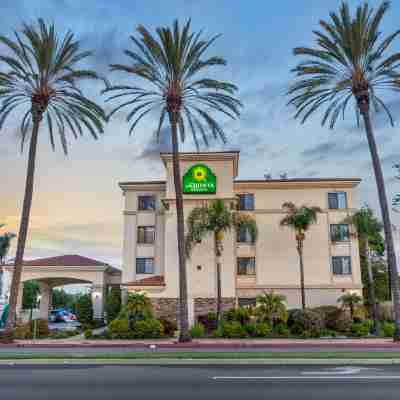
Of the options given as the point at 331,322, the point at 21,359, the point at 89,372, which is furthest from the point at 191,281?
the point at 89,372

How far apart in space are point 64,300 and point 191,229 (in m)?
85.8

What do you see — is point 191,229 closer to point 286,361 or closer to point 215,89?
point 215,89

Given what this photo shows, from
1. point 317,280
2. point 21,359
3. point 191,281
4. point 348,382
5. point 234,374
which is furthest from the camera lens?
point 317,280

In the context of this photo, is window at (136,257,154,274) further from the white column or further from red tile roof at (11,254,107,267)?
the white column

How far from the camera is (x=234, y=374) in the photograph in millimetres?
11414

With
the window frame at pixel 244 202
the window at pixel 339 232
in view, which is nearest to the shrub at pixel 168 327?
the window frame at pixel 244 202

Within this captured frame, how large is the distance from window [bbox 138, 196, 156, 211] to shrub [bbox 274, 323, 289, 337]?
15653mm

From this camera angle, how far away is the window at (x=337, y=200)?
117ft

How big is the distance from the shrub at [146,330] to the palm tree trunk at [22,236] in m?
6.83

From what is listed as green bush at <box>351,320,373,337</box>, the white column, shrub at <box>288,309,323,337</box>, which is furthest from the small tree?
the white column

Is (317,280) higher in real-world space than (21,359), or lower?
higher

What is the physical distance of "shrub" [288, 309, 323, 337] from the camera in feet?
82.1

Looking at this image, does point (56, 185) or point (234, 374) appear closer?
point (234, 374)

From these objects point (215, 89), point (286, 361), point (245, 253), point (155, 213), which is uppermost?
point (215, 89)
